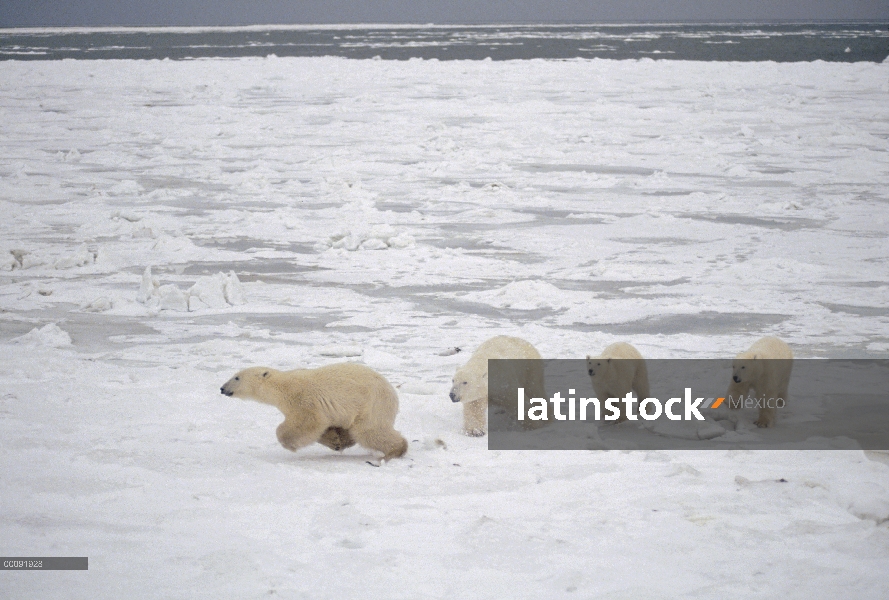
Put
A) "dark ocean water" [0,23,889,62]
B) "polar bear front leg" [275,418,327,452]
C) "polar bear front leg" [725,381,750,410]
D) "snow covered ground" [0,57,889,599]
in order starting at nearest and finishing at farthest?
"snow covered ground" [0,57,889,599] → "polar bear front leg" [275,418,327,452] → "polar bear front leg" [725,381,750,410] → "dark ocean water" [0,23,889,62]

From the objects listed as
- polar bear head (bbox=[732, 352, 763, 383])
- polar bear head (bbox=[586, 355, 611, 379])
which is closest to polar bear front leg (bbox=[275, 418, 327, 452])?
polar bear head (bbox=[586, 355, 611, 379])

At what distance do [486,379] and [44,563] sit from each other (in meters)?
2.18

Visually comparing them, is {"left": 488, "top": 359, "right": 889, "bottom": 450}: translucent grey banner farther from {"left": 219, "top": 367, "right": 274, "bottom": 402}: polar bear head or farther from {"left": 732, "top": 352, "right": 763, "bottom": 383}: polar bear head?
{"left": 219, "top": 367, "right": 274, "bottom": 402}: polar bear head

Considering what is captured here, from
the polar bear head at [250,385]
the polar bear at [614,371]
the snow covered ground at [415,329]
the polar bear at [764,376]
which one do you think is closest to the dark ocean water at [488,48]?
the snow covered ground at [415,329]

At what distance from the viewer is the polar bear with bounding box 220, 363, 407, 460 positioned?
12.2 ft

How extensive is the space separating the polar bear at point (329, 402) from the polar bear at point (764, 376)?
1.72 metres

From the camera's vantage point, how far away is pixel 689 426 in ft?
13.8

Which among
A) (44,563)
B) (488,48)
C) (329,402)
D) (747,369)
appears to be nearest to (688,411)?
(747,369)

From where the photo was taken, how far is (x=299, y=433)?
3.70m

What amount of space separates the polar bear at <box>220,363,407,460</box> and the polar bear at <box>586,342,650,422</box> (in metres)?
1.07

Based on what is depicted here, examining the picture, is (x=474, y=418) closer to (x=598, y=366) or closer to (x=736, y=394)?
(x=598, y=366)

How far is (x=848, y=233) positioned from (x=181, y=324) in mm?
6366

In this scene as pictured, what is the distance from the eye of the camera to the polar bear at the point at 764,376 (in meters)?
4.29

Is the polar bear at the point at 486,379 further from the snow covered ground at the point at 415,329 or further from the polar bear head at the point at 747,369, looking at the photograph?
the polar bear head at the point at 747,369
